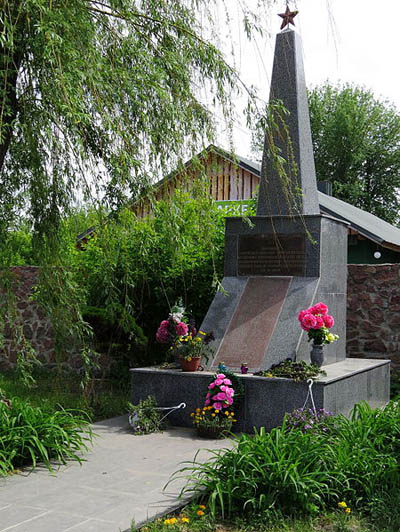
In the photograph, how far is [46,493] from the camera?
3.95 metres

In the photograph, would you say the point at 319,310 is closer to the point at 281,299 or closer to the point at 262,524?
the point at 281,299

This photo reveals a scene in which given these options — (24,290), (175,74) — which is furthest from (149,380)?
(24,290)

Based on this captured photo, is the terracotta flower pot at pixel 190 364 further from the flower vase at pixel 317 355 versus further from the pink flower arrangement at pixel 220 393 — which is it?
the flower vase at pixel 317 355

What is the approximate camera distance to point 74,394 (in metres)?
8.10

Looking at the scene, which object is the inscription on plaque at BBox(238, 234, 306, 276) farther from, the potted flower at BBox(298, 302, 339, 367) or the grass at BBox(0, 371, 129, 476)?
the grass at BBox(0, 371, 129, 476)

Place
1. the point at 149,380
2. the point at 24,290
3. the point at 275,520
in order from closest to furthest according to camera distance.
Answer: the point at 275,520 < the point at 149,380 < the point at 24,290

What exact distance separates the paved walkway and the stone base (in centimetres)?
53

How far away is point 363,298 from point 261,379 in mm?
3789

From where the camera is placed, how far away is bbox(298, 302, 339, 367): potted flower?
20.0 feet

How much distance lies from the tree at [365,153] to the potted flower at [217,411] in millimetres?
24957

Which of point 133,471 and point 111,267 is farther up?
point 111,267

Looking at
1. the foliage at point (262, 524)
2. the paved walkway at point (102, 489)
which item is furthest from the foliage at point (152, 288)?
the foliage at point (262, 524)

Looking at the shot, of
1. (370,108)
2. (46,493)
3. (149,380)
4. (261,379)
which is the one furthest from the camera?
(370,108)

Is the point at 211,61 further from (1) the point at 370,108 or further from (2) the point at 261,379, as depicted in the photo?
(1) the point at 370,108
